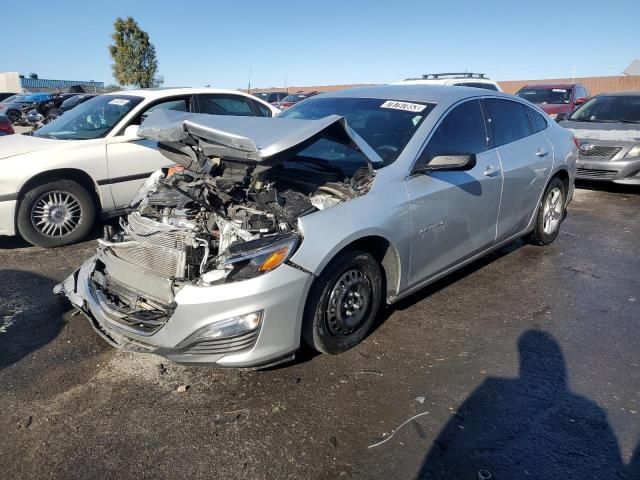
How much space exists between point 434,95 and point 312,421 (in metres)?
2.72

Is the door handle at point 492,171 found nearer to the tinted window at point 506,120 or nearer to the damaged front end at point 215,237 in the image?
the tinted window at point 506,120

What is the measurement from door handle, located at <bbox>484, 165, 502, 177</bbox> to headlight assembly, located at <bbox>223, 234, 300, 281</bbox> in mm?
2115

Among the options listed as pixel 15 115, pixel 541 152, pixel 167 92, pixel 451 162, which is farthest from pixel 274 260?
pixel 15 115

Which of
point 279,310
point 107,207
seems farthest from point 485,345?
point 107,207

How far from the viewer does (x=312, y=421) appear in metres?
2.63

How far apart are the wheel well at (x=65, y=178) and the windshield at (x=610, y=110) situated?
8.53 metres

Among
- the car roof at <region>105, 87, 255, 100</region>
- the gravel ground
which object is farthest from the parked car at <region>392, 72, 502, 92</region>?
the gravel ground

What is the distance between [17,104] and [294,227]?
2591 centimetres

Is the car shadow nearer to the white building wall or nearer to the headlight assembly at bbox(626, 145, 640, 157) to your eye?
the headlight assembly at bbox(626, 145, 640, 157)

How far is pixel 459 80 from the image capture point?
33.3 feet

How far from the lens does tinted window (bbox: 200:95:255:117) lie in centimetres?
645

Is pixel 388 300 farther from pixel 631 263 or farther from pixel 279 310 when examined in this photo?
pixel 631 263

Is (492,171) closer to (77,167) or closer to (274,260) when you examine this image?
(274,260)

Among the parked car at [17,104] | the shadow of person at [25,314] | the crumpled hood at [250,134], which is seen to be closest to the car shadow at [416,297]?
the crumpled hood at [250,134]
